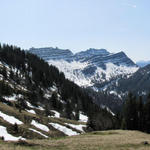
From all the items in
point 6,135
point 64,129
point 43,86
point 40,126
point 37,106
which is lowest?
point 64,129

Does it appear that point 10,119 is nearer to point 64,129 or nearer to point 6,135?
point 6,135

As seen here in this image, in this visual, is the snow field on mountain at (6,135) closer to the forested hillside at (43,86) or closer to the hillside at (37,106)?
the hillside at (37,106)

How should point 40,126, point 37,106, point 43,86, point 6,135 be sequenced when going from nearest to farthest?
point 6,135
point 40,126
point 37,106
point 43,86

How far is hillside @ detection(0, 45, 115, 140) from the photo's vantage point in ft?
186

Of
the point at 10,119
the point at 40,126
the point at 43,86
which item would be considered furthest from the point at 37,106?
the point at 43,86

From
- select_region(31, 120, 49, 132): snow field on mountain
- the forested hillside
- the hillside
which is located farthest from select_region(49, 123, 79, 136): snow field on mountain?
the forested hillside

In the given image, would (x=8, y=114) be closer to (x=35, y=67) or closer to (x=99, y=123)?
(x=99, y=123)

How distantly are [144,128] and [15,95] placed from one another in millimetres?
54423

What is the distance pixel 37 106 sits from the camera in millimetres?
99688

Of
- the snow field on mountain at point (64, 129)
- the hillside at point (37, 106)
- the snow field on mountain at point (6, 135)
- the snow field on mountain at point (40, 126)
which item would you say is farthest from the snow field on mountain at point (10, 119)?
the snow field on mountain at point (64, 129)

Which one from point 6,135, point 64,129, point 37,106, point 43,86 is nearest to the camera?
point 6,135

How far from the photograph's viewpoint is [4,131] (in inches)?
1838

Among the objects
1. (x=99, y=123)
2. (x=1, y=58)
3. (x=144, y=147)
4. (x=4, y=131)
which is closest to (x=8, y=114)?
(x=4, y=131)

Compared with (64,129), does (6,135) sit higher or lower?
higher
